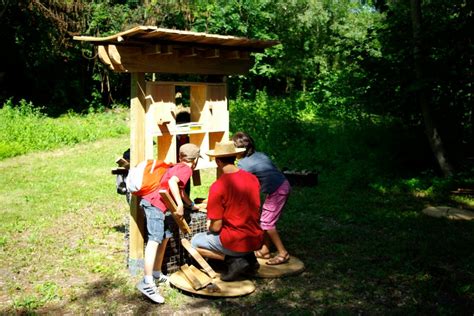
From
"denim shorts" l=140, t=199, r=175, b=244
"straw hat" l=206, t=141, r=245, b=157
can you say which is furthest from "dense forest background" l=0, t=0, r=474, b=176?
"denim shorts" l=140, t=199, r=175, b=244

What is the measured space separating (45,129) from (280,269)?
13.2 meters

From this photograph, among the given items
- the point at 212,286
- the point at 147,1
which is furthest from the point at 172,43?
the point at 147,1

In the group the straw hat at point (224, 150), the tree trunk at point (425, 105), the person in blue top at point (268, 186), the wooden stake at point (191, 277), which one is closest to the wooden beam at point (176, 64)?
the person in blue top at point (268, 186)

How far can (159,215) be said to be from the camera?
5.58 m

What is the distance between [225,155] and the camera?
5.53m

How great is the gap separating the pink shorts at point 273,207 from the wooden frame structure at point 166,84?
953mm

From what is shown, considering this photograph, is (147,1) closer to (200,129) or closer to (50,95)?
(50,95)

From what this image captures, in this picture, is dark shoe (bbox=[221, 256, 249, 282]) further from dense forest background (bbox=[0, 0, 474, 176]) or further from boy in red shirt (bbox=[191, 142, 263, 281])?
dense forest background (bbox=[0, 0, 474, 176])

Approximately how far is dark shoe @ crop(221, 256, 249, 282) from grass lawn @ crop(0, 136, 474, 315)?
307mm

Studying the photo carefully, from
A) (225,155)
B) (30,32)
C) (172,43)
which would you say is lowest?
(225,155)

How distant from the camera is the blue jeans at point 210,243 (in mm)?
5613

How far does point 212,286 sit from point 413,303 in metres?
2.13

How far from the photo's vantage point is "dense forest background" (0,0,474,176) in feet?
34.0

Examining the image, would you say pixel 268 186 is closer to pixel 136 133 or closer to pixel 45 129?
pixel 136 133
